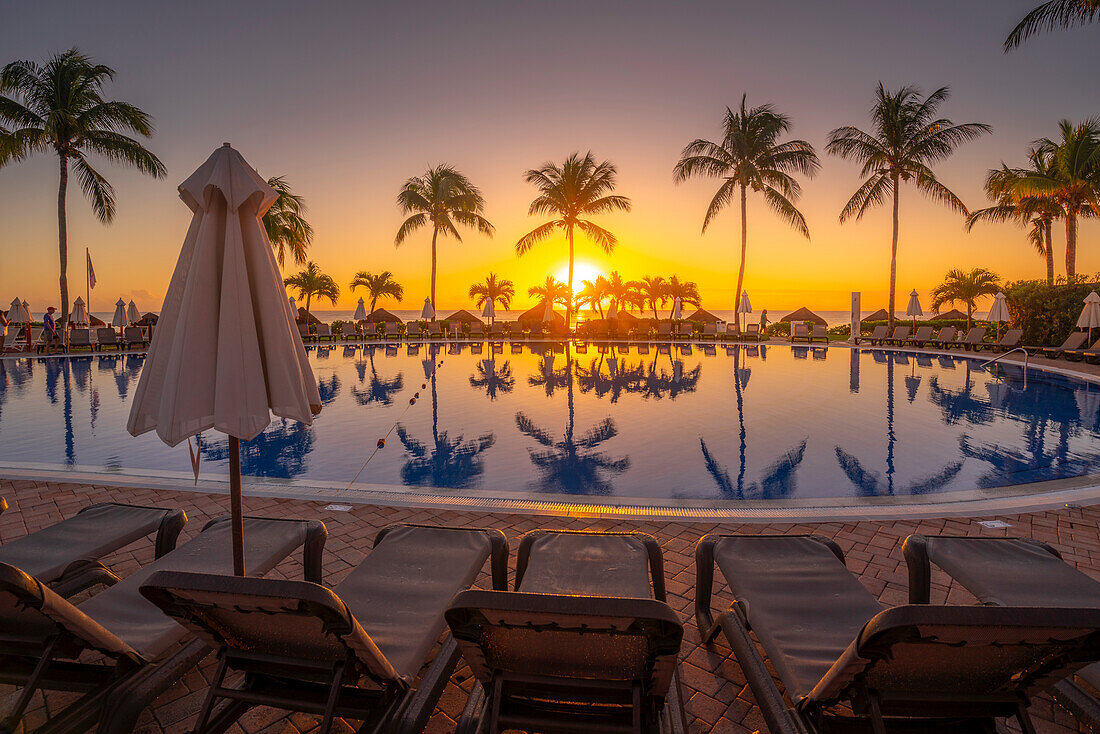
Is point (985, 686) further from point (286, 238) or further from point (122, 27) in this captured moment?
point (286, 238)

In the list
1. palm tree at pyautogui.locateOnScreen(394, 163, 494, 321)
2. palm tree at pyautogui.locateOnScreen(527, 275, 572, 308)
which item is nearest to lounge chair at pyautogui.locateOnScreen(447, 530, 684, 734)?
palm tree at pyautogui.locateOnScreen(394, 163, 494, 321)

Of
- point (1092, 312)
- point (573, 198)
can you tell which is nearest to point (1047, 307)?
point (1092, 312)

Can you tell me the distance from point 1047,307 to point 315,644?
82.2 feet

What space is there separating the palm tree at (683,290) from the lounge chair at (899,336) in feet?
56.1

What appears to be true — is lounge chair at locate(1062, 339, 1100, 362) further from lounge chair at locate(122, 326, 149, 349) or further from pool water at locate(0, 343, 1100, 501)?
lounge chair at locate(122, 326, 149, 349)

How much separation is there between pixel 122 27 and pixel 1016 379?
87.6 ft

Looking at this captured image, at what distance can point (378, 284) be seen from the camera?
39.5 meters

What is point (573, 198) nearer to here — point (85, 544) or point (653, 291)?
point (653, 291)

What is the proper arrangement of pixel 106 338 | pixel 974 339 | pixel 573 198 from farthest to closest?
pixel 573 198, pixel 106 338, pixel 974 339

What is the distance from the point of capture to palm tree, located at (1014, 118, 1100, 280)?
19844 millimetres

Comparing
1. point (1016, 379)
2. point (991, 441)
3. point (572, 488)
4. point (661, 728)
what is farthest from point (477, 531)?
point (1016, 379)

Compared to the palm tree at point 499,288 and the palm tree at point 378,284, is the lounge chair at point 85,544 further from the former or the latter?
the palm tree at point 499,288

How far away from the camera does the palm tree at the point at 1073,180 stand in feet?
65.1

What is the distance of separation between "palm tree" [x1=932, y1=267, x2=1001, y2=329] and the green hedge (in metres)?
15.9
